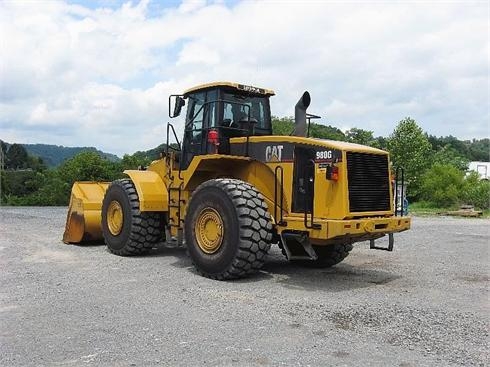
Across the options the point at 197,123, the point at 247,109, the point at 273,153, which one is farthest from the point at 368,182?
the point at 197,123

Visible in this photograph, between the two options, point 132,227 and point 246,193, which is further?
point 132,227

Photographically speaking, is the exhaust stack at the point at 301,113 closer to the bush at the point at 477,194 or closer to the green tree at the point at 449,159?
the bush at the point at 477,194

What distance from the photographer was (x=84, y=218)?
11.2m

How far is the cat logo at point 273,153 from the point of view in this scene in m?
8.15

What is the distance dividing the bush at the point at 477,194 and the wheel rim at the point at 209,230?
1024 inches

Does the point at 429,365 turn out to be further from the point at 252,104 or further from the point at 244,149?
the point at 252,104

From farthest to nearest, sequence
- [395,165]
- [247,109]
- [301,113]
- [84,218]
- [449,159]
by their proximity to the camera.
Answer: [449,159]
[395,165]
[84,218]
[247,109]
[301,113]

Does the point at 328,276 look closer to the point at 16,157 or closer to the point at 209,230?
the point at 209,230

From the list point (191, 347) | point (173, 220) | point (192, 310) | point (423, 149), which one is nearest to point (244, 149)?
point (173, 220)

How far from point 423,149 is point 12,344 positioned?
45.5m

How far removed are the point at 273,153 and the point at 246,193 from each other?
96cm

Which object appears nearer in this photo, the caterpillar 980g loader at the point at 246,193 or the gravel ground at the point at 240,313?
the gravel ground at the point at 240,313

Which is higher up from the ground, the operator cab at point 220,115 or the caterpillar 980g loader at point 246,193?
the operator cab at point 220,115

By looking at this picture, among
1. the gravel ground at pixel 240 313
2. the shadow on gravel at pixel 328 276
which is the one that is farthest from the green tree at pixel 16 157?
the shadow on gravel at pixel 328 276
